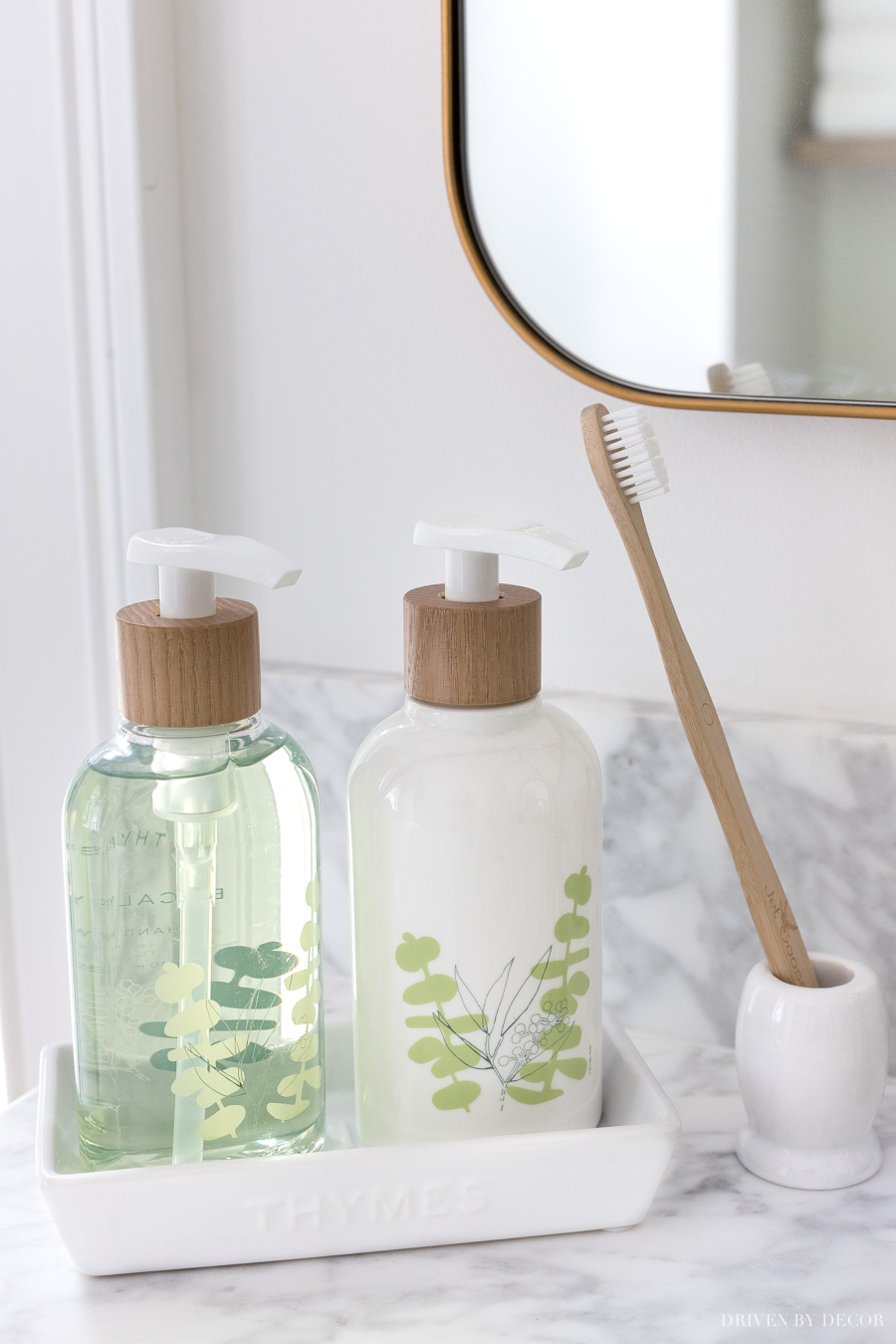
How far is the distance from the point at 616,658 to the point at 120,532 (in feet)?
0.90

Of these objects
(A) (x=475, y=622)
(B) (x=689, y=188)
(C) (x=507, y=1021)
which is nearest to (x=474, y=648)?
(A) (x=475, y=622)

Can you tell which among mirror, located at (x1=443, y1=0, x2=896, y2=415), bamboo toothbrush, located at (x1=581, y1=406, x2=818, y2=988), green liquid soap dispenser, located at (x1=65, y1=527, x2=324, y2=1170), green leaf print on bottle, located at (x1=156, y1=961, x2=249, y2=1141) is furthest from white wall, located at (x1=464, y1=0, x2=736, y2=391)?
green leaf print on bottle, located at (x1=156, y1=961, x2=249, y2=1141)

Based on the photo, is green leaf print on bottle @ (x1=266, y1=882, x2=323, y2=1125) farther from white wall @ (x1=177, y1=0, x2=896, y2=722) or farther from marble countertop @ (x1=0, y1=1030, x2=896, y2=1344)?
white wall @ (x1=177, y1=0, x2=896, y2=722)

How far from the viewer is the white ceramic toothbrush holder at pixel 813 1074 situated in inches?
20.2

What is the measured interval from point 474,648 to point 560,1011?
15cm

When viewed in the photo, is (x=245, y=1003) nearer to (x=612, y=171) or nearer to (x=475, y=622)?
(x=475, y=622)

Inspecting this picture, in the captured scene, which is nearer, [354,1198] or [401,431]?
[354,1198]

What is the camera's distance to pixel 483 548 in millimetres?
468

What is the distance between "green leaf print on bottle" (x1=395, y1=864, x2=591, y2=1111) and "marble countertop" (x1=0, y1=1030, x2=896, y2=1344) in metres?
0.06

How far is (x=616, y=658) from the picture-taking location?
0.65 meters

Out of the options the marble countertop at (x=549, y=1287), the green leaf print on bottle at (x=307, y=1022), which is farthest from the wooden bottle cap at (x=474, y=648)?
the marble countertop at (x=549, y=1287)

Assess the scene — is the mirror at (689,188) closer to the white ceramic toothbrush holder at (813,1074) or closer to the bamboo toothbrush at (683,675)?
the bamboo toothbrush at (683,675)

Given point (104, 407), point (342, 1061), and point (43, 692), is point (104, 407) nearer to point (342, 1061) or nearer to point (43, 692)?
point (43, 692)

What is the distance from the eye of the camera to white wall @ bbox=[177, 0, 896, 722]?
0.61 m
